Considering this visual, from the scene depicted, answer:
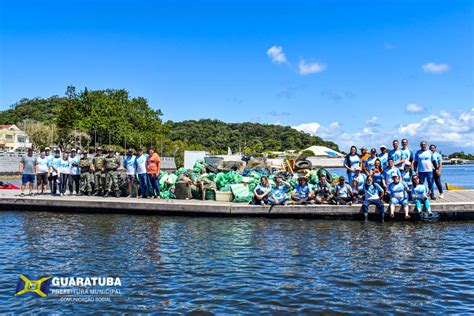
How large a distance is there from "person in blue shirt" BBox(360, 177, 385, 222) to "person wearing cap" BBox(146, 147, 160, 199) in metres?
7.12

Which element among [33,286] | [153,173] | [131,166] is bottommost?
[33,286]

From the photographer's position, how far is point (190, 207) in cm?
1504

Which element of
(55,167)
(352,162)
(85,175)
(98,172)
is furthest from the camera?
(85,175)

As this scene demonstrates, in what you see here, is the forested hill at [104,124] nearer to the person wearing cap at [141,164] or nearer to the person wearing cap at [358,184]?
the person wearing cap at [141,164]

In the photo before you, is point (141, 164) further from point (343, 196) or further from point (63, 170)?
point (343, 196)

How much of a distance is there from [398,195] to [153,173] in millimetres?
8563

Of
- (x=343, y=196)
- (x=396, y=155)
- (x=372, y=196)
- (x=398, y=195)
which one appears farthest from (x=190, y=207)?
(x=396, y=155)

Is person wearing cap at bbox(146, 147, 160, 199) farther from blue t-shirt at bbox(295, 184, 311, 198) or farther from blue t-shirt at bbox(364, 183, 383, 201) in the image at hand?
blue t-shirt at bbox(364, 183, 383, 201)

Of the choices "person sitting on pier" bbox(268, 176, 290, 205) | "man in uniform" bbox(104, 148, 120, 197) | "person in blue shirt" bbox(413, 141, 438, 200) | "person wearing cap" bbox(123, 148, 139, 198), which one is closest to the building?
"man in uniform" bbox(104, 148, 120, 197)

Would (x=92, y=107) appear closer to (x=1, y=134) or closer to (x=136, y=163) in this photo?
(x=1, y=134)

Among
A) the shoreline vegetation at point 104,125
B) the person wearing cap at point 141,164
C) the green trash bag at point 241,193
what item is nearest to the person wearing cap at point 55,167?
the person wearing cap at point 141,164

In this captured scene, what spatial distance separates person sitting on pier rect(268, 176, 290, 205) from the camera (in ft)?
48.4

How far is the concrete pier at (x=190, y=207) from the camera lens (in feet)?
47.1

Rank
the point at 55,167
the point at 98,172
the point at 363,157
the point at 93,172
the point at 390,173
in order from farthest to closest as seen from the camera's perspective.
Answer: the point at 93,172 < the point at 98,172 < the point at 55,167 < the point at 363,157 < the point at 390,173
